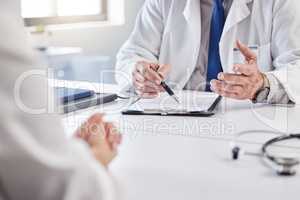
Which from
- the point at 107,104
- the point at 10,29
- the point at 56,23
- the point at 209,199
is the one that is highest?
the point at 56,23

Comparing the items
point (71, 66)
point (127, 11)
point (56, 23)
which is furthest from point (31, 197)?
point (127, 11)

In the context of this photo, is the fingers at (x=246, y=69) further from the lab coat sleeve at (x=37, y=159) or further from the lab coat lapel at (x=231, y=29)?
the lab coat sleeve at (x=37, y=159)

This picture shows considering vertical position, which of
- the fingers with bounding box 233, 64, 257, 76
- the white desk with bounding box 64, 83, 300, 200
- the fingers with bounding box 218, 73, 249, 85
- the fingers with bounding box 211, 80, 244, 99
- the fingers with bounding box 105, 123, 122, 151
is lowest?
the white desk with bounding box 64, 83, 300, 200

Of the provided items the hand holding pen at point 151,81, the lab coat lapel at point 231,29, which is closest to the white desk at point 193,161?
the hand holding pen at point 151,81

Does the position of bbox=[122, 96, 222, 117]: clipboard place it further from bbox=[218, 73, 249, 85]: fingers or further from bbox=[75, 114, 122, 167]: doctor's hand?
bbox=[75, 114, 122, 167]: doctor's hand

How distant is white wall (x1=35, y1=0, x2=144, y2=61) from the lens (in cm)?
307

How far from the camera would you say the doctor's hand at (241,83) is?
140cm

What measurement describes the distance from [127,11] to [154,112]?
209 centimetres

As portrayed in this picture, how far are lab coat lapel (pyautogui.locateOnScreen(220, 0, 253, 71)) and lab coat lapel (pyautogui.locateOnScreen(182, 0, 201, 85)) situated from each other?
0.10 metres

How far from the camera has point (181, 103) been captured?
1390mm

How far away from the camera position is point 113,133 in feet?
2.56

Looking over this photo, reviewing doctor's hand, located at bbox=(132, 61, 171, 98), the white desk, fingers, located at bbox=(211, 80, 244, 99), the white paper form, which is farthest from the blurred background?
the white desk

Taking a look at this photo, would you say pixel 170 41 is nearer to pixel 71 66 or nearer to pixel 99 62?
pixel 71 66

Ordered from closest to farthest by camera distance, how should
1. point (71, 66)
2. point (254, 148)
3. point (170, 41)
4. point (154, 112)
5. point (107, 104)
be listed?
point (254, 148), point (154, 112), point (107, 104), point (170, 41), point (71, 66)
